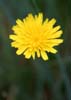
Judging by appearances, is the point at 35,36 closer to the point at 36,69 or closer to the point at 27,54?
the point at 27,54

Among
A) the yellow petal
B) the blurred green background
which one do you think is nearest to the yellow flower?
the yellow petal

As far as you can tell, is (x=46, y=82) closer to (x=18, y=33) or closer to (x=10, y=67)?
(x=10, y=67)

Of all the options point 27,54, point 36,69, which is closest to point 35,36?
point 27,54

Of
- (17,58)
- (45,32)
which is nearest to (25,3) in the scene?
(17,58)

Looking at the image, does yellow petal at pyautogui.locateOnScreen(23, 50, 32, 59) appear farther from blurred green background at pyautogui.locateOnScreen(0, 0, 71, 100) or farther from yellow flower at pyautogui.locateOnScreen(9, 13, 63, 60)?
blurred green background at pyautogui.locateOnScreen(0, 0, 71, 100)

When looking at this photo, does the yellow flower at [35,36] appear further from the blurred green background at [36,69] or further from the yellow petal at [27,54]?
the blurred green background at [36,69]

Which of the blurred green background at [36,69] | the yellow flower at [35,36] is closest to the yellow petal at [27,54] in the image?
the yellow flower at [35,36]
